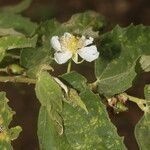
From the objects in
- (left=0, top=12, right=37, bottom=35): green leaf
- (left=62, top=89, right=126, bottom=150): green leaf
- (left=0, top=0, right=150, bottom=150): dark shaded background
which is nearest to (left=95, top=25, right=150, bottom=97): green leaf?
(left=62, top=89, right=126, bottom=150): green leaf

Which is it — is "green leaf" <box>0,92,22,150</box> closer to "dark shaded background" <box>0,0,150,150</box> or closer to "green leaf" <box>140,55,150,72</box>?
"green leaf" <box>140,55,150,72</box>

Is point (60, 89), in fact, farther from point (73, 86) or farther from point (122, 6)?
point (122, 6)

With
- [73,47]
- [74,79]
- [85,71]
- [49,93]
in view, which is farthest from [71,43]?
[85,71]

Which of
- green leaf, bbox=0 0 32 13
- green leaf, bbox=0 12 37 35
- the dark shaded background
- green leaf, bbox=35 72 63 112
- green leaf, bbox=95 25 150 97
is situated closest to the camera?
green leaf, bbox=35 72 63 112

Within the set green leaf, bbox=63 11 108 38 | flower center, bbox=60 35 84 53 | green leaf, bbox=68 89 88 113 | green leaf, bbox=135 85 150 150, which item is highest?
flower center, bbox=60 35 84 53

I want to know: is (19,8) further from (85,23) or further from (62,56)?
(62,56)

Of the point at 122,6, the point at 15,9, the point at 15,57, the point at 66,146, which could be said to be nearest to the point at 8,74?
the point at 15,57
